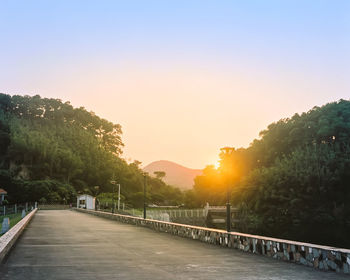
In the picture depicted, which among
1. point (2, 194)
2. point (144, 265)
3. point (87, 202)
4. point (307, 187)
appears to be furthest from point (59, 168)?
point (144, 265)

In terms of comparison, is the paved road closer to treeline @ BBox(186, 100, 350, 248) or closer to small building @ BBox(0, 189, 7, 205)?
treeline @ BBox(186, 100, 350, 248)

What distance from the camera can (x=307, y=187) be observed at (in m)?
52.1

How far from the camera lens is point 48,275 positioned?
814cm

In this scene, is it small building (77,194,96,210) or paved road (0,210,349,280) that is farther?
small building (77,194,96,210)

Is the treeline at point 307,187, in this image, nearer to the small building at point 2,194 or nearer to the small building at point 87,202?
the small building at point 87,202

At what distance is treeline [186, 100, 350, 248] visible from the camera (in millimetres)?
49688

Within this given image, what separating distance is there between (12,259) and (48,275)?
9.67 feet

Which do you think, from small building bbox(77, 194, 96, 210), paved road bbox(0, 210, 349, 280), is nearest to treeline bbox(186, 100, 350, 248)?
small building bbox(77, 194, 96, 210)

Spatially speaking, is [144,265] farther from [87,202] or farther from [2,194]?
[2,194]

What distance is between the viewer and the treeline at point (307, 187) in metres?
49.7

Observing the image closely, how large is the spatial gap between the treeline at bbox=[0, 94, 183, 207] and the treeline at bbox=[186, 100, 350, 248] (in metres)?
43.1

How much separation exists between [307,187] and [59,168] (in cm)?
7219

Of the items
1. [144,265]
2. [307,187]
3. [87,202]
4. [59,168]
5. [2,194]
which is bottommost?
[144,265]

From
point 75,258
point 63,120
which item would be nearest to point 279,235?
point 75,258
